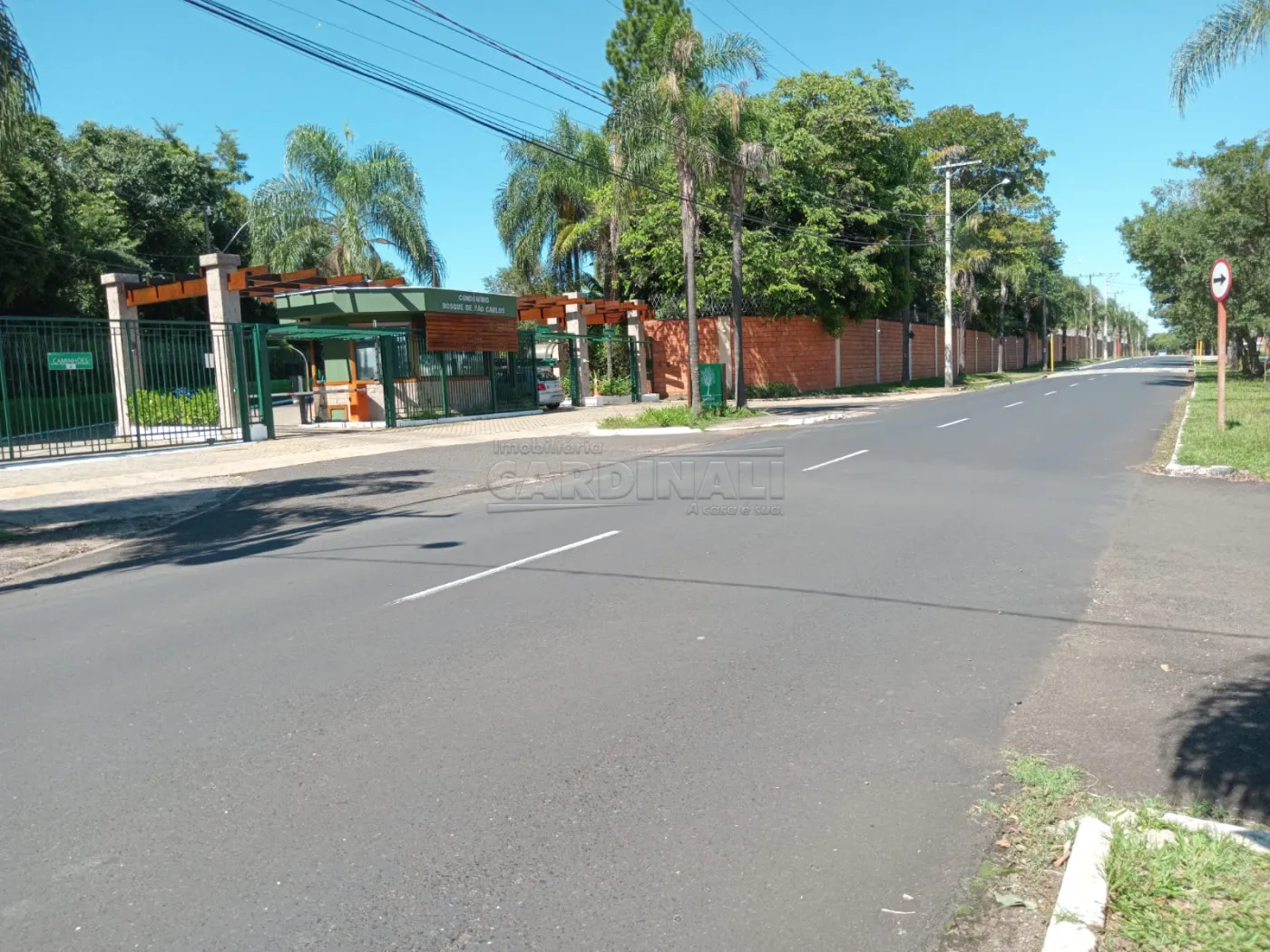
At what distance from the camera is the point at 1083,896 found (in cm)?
323

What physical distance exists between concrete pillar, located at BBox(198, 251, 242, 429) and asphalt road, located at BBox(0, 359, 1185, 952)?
13.1 m

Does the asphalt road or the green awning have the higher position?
the green awning

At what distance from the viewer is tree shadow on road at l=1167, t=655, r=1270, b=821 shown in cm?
405

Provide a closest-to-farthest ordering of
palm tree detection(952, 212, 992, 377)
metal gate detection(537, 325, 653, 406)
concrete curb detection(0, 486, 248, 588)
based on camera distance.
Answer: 1. concrete curb detection(0, 486, 248, 588)
2. metal gate detection(537, 325, 653, 406)
3. palm tree detection(952, 212, 992, 377)

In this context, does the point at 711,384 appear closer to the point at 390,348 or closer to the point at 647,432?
the point at 647,432

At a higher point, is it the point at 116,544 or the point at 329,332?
the point at 329,332

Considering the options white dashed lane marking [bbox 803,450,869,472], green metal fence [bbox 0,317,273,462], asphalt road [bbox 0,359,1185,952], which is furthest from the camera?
green metal fence [bbox 0,317,273,462]

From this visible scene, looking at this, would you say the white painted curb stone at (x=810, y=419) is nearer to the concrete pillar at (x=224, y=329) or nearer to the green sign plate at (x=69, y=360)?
the concrete pillar at (x=224, y=329)

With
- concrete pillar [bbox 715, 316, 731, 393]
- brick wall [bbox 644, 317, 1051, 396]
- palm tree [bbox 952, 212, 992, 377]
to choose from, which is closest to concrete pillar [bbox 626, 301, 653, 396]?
brick wall [bbox 644, 317, 1051, 396]

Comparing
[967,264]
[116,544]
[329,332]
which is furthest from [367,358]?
[967,264]

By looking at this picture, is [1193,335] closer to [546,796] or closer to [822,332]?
[822,332]

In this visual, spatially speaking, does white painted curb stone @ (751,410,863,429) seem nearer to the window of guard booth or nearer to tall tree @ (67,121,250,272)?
the window of guard booth

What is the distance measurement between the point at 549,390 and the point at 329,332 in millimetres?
9915

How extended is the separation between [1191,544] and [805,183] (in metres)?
29.1
